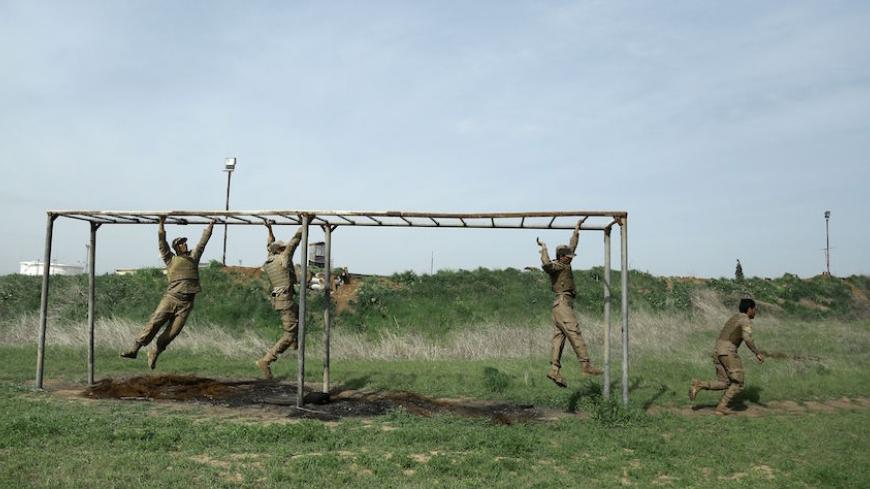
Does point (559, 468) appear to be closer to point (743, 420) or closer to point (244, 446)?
point (244, 446)

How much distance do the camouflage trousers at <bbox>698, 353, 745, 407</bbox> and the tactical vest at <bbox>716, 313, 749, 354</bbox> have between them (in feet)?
0.35

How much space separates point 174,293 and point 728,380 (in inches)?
385

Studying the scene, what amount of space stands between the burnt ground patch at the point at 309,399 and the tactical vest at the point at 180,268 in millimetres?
2032

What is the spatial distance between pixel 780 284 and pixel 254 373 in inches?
1206

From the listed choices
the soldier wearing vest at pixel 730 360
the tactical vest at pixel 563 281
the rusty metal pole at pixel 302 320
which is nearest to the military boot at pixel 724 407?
the soldier wearing vest at pixel 730 360

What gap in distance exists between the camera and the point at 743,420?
9.88m

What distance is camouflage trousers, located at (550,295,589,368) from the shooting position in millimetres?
9789

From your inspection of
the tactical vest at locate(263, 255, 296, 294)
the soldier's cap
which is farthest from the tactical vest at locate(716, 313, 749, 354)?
the tactical vest at locate(263, 255, 296, 294)

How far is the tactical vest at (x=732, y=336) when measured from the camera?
10.8 metres

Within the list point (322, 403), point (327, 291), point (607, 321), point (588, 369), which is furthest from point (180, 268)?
point (607, 321)

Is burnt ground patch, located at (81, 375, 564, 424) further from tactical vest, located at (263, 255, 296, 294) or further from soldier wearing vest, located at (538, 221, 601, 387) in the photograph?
tactical vest, located at (263, 255, 296, 294)

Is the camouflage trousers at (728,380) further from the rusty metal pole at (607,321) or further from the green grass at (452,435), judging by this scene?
the rusty metal pole at (607,321)

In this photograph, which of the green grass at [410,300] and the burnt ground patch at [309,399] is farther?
the green grass at [410,300]

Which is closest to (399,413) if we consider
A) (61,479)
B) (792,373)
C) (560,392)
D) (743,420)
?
(560,392)
